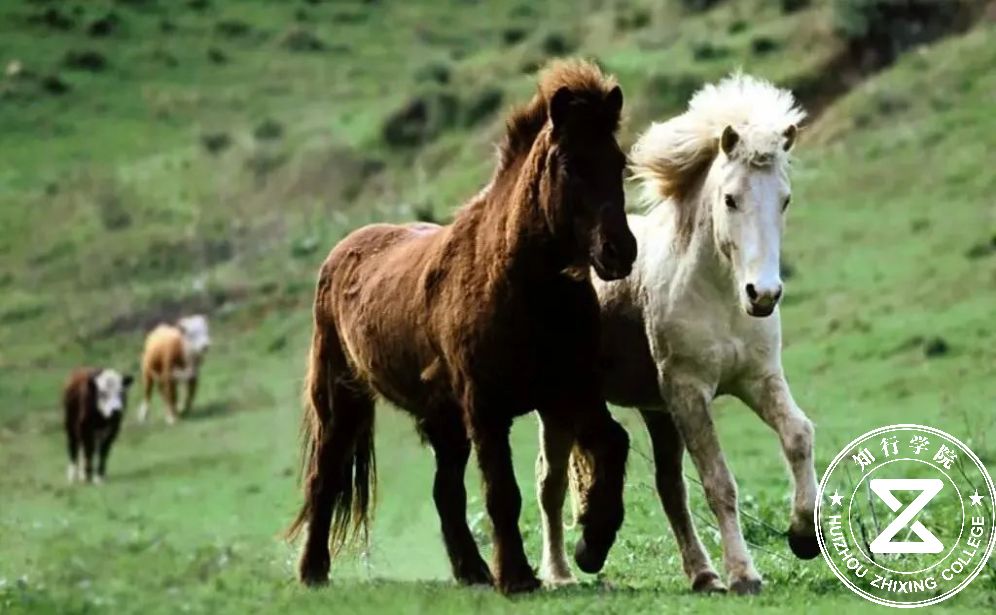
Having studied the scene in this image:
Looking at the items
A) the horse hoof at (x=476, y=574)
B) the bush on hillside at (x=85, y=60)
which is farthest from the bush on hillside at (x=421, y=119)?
the horse hoof at (x=476, y=574)

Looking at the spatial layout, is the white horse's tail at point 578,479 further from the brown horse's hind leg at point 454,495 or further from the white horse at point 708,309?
the brown horse's hind leg at point 454,495

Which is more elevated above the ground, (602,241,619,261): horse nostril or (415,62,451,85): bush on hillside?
(602,241,619,261): horse nostril

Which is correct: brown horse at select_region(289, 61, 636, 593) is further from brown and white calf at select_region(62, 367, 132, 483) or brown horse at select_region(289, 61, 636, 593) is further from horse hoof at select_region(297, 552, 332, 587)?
brown and white calf at select_region(62, 367, 132, 483)

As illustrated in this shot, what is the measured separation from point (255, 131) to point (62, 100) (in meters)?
5.75

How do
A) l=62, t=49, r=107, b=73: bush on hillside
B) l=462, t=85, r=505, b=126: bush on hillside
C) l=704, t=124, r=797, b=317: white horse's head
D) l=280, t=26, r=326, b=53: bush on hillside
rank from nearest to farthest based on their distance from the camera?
l=704, t=124, r=797, b=317: white horse's head
l=462, t=85, r=505, b=126: bush on hillside
l=62, t=49, r=107, b=73: bush on hillside
l=280, t=26, r=326, b=53: bush on hillside

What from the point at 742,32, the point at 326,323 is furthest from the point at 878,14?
the point at 326,323

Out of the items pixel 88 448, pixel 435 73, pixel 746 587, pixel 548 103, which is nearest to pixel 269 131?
pixel 435 73

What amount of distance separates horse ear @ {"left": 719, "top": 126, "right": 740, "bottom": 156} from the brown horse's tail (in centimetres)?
308

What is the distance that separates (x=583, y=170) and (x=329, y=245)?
82.0ft

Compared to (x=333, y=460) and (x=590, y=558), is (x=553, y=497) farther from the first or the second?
(x=333, y=460)

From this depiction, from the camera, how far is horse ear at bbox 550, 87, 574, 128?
884cm

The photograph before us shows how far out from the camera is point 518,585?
9.14m

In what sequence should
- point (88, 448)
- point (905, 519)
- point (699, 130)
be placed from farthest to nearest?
point (88, 448) → point (905, 519) → point (699, 130)

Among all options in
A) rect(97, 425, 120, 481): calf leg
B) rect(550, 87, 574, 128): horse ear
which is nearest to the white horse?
rect(550, 87, 574, 128): horse ear
